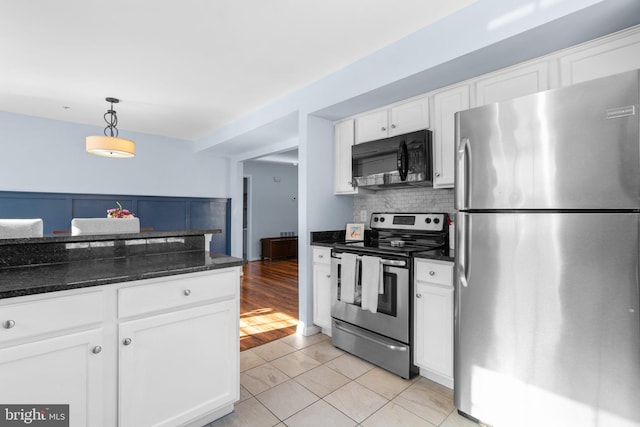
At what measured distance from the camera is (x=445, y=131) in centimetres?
248

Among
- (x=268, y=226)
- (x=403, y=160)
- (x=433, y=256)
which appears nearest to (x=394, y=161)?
(x=403, y=160)

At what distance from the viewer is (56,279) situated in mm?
1290

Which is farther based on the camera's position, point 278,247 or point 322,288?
point 278,247

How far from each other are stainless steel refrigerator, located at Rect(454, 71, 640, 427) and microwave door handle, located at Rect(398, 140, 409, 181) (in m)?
0.84

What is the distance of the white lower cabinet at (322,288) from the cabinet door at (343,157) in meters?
0.70

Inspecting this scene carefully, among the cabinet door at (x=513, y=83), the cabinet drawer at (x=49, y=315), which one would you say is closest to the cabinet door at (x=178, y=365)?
the cabinet drawer at (x=49, y=315)

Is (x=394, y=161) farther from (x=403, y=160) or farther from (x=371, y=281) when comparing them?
(x=371, y=281)

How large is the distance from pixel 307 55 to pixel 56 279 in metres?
2.34

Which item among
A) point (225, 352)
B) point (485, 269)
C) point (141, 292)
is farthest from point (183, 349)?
point (485, 269)

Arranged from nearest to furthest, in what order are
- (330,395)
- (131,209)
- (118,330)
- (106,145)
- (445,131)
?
1. (118,330)
2. (330,395)
3. (445,131)
4. (106,145)
5. (131,209)

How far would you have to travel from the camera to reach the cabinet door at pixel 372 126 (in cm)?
293

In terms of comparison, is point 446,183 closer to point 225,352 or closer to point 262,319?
point 225,352

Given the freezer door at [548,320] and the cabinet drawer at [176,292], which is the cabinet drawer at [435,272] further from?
the cabinet drawer at [176,292]

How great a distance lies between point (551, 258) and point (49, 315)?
2137 millimetres
